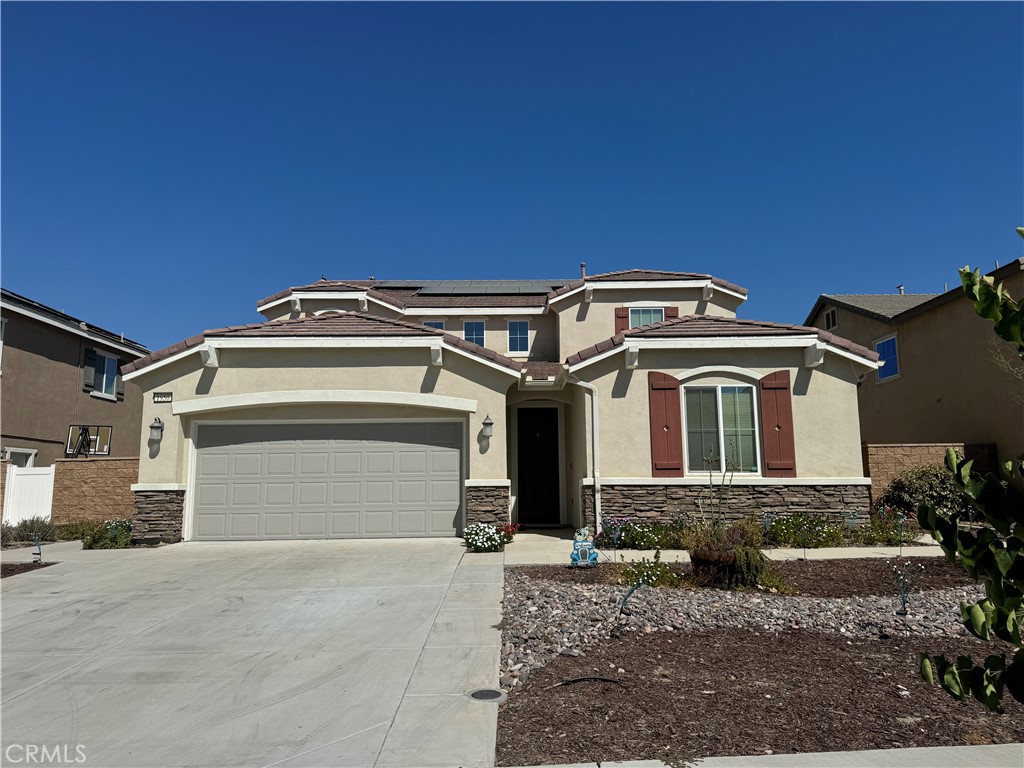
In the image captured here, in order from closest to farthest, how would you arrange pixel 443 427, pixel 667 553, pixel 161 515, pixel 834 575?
pixel 834 575, pixel 667 553, pixel 161 515, pixel 443 427

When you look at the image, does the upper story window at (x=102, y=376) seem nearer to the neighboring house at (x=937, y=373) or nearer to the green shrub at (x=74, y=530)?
the green shrub at (x=74, y=530)

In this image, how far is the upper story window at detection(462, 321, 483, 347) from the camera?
63.2ft

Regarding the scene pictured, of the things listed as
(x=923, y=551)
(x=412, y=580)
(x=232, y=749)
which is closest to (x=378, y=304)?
(x=412, y=580)

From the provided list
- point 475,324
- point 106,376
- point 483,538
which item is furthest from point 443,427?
point 106,376

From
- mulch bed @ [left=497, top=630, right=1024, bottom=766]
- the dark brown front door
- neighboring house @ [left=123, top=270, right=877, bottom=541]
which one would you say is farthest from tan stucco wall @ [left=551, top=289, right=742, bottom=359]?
mulch bed @ [left=497, top=630, right=1024, bottom=766]

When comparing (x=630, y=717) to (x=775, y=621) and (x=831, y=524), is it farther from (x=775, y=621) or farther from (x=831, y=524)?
(x=831, y=524)

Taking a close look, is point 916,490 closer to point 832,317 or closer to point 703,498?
point 703,498

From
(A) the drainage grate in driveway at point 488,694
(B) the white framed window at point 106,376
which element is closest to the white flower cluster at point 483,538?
(A) the drainage grate in driveway at point 488,694

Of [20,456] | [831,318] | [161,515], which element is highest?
[831,318]

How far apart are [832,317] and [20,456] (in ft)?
80.3

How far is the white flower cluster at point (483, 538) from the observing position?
10.9 metres

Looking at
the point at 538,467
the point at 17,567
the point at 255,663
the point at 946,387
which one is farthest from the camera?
the point at 946,387

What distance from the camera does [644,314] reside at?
1834 centimetres

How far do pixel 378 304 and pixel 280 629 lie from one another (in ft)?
44.6
